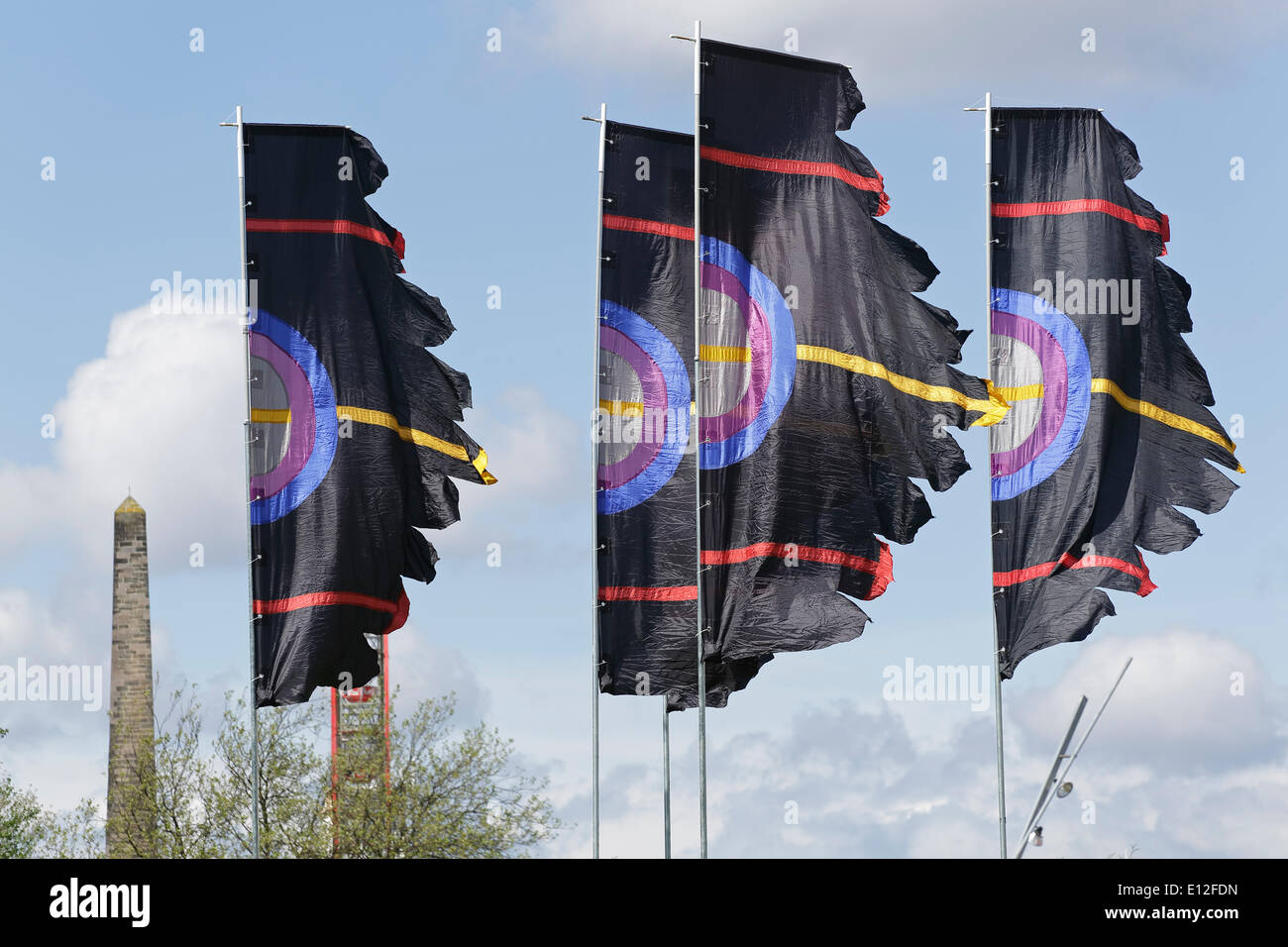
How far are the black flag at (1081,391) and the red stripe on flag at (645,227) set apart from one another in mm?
4664

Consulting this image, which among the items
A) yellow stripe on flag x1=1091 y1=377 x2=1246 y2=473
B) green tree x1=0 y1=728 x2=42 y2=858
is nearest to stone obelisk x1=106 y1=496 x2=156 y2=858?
green tree x1=0 y1=728 x2=42 y2=858

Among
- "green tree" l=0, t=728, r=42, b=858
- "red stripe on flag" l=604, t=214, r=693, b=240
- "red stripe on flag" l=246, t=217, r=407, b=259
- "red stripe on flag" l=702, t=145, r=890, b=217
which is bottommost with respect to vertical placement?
"green tree" l=0, t=728, r=42, b=858

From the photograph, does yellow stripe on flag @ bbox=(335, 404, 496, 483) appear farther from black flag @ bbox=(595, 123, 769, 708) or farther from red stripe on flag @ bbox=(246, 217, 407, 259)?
red stripe on flag @ bbox=(246, 217, 407, 259)

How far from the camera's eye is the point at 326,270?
27875mm

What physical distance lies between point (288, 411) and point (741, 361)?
6.45 meters

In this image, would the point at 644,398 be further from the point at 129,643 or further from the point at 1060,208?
the point at 129,643

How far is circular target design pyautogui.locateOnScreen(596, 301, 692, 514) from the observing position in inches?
1136

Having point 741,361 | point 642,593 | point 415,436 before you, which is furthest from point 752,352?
point 415,436

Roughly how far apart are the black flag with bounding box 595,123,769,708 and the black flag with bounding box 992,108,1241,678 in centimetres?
457

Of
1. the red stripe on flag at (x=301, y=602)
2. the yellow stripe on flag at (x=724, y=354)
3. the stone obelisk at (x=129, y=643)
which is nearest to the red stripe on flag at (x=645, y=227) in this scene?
the yellow stripe on flag at (x=724, y=354)
